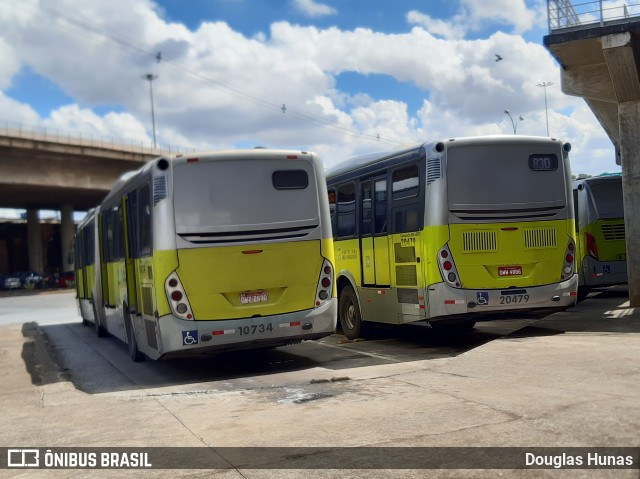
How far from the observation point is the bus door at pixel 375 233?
12.8m

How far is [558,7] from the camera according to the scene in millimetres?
16312

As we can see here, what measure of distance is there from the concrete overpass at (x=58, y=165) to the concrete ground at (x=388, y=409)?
39.8 m

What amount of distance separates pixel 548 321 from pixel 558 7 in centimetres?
712

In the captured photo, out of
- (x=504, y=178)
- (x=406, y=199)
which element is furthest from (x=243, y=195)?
(x=504, y=178)

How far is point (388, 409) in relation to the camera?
6.90 metres

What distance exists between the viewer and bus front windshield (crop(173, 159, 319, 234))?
10.1m

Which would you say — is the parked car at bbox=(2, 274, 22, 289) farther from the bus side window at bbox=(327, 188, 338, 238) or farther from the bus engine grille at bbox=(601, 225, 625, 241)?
the bus engine grille at bbox=(601, 225, 625, 241)

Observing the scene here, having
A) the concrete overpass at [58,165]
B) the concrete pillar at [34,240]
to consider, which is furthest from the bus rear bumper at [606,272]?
the concrete pillar at [34,240]

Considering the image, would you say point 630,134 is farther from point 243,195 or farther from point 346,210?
point 243,195

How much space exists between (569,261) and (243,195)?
5232 millimetres

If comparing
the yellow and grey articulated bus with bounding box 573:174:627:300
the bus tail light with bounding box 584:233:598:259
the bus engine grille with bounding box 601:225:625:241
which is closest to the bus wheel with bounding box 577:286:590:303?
the yellow and grey articulated bus with bounding box 573:174:627:300

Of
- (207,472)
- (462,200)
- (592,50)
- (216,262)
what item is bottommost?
(207,472)

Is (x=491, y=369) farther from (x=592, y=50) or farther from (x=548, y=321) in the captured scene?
(x=592, y=50)

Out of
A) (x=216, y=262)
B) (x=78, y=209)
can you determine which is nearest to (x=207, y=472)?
(x=216, y=262)
